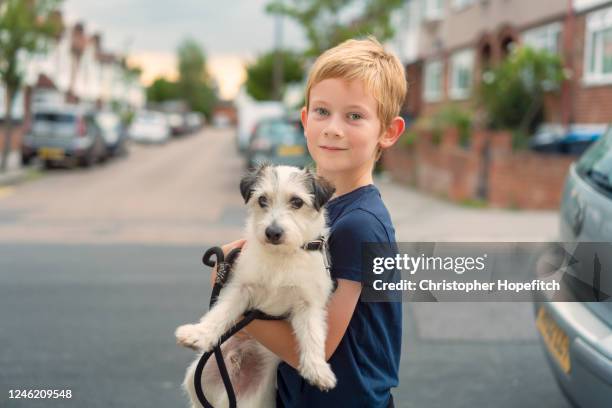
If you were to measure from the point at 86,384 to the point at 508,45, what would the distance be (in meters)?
21.1

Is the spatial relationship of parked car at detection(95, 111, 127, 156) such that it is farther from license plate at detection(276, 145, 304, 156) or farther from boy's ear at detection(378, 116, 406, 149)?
boy's ear at detection(378, 116, 406, 149)

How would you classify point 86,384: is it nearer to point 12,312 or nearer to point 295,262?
point 12,312

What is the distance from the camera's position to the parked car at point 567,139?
47.7ft

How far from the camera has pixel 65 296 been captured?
735cm

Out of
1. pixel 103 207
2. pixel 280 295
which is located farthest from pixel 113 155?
pixel 280 295

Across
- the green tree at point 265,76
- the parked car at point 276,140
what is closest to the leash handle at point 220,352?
the parked car at point 276,140

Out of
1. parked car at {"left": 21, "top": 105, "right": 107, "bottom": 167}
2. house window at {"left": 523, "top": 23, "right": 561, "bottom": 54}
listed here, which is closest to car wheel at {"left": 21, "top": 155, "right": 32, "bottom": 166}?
parked car at {"left": 21, "top": 105, "right": 107, "bottom": 167}

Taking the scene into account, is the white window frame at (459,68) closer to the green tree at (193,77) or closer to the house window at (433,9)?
the house window at (433,9)

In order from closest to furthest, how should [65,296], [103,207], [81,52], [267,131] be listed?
[65,296] → [103,207] → [267,131] → [81,52]

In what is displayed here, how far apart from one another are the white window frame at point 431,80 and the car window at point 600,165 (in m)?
26.3

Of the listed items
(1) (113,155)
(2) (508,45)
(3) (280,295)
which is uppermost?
(2) (508,45)

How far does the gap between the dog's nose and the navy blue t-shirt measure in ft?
0.52

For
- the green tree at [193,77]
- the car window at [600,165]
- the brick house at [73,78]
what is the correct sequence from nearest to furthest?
the car window at [600,165] < the brick house at [73,78] < the green tree at [193,77]

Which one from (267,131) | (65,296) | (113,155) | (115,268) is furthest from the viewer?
(113,155)
